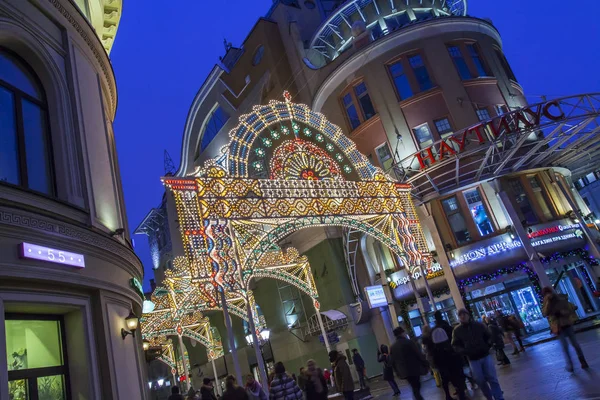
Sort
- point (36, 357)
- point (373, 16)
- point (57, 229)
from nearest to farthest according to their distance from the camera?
point (36, 357), point (57, 229), point (373, 16)

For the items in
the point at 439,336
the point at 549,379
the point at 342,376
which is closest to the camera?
the point at 439,336

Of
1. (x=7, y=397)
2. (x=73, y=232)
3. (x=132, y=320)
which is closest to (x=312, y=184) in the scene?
(x=132, y=320)

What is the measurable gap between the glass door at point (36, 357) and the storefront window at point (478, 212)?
69.4 ft

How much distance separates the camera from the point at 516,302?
2464 centimetres

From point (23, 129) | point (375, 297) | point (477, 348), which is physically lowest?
point (477, 348)

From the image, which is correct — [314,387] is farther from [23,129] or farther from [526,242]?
[526,242]

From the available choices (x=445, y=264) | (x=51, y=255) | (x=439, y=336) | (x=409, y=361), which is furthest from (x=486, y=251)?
(x=51, y=255)

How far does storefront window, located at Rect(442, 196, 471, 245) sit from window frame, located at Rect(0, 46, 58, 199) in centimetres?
2048

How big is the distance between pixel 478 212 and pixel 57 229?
21568 mm

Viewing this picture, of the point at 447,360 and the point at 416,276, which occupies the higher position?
the point at 416,276

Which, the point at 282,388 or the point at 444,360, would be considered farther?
the point at 282,388

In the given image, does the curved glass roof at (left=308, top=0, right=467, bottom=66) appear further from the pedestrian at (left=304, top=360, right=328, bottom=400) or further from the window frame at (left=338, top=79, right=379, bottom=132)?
the pedestrian at (left=304, top=360, right=328, bottom=400)

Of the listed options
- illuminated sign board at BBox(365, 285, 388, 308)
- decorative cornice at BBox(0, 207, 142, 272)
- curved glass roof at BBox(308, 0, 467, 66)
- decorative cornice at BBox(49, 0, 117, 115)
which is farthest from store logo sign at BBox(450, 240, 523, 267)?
decorative cornice at BBox(0, 207, 142, 272)

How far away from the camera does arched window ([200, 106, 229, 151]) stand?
43.4 m
